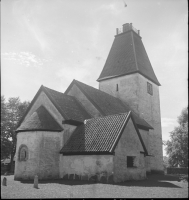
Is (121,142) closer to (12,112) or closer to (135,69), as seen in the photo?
(135,69)

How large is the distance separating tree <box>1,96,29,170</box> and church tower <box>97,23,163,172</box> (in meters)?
13.7

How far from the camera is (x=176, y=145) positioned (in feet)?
106

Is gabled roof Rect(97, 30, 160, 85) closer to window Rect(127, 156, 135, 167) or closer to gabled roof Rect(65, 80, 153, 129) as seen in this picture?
gabled roof Rect(65, 80, 153, 129)

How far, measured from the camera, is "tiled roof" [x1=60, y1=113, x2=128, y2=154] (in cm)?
1507

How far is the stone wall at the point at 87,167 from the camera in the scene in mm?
14359

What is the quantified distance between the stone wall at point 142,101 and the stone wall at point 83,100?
6958 millimetres

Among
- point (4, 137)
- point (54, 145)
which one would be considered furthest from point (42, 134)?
point (4, 137)

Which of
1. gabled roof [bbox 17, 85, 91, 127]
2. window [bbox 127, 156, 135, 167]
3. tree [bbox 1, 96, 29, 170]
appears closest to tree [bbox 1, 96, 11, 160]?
tree [bbox 1, 96, 29, 170]

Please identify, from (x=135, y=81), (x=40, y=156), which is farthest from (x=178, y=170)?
(x=40, y=156)

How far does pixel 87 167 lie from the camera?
15.2m

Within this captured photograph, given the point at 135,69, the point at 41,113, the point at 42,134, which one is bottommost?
the point at 42,134

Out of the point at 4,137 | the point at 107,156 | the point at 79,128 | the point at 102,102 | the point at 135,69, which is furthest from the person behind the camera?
the point at 4,137

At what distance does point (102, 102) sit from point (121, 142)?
25.6 feet

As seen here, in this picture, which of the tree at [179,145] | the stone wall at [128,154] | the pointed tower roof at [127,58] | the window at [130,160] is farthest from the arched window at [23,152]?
the tree at [179,145]
